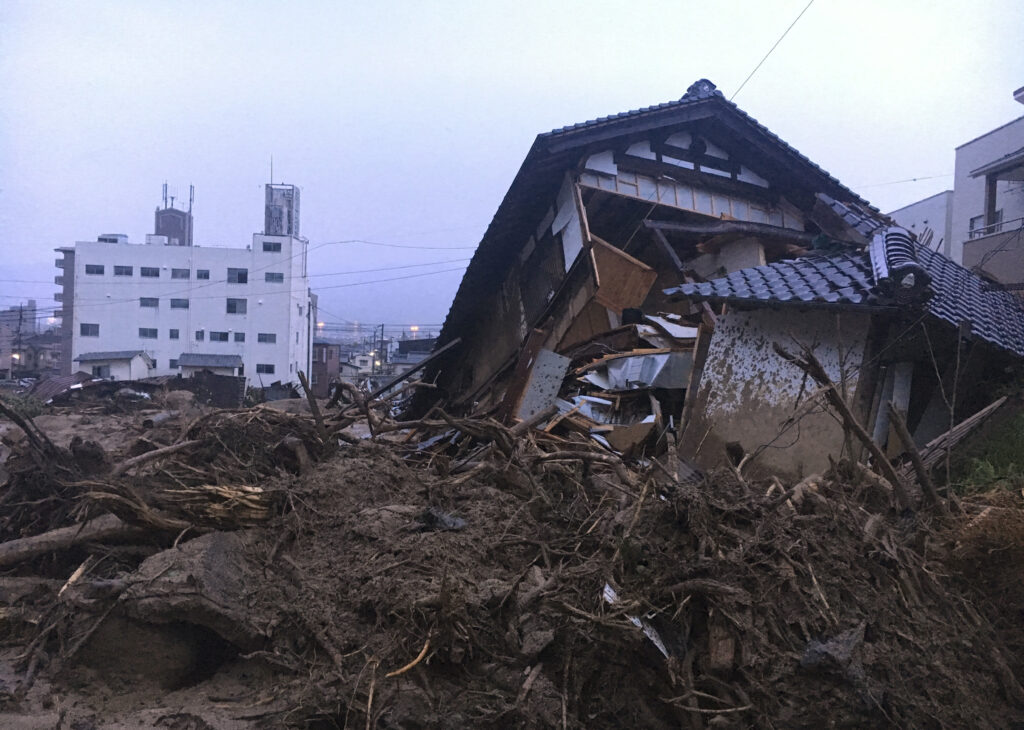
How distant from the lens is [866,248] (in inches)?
279

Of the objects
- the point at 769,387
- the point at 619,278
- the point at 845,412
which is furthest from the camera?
the point at 619,278

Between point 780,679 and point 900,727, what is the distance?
51 centimetres

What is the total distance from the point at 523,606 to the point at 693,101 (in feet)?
27.1

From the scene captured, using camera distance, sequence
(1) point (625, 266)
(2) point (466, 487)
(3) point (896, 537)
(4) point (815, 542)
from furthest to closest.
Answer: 1. (1) point (625, 266)
2. (2) point (466, 487)
3. (3) point (896, 537)
4. (4) point (815, 542)

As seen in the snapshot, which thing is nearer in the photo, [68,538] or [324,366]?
[68,538]

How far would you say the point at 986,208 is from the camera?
16625 millimetres

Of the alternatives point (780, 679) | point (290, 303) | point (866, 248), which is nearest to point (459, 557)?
point (780, 679)

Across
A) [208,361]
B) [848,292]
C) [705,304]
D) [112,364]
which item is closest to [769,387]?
[848,292]

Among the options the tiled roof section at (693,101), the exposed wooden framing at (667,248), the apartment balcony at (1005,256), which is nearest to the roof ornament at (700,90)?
the tiled roof section at (693,101)

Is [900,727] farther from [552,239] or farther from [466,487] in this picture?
[552,239]

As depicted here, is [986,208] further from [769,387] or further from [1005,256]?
[769,387]

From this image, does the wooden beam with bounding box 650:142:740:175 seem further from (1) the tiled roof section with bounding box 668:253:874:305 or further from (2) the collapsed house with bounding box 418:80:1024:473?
(1) the tiled roof section with bounding box 668:253:874:305

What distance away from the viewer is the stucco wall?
6.01 meters

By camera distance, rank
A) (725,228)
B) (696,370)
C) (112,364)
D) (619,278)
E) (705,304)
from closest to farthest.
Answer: (696,370)
(705,304)
(619,278)
(725,228)
(112,364)
